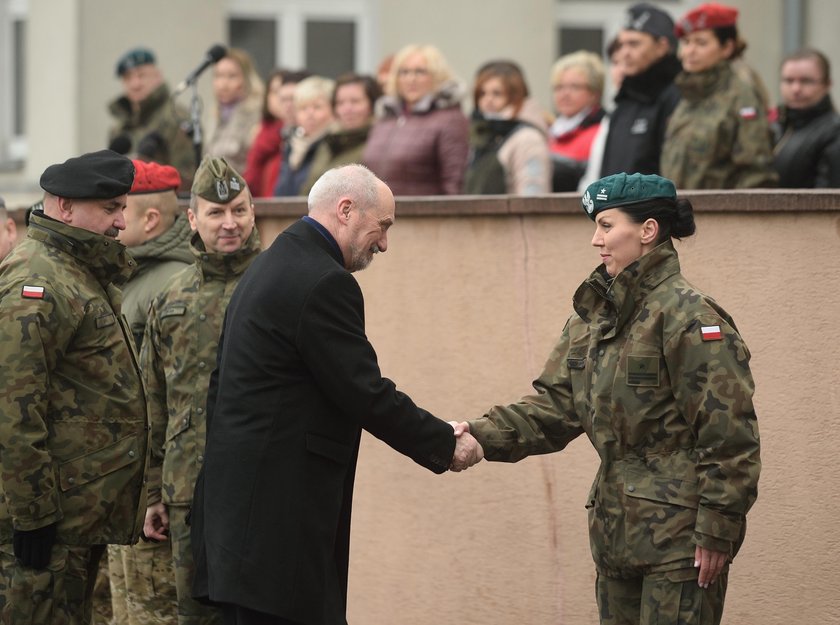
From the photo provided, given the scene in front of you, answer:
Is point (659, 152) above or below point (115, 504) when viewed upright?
above

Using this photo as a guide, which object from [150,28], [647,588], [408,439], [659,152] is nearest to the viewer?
[647,588]

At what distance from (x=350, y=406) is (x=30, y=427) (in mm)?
1158

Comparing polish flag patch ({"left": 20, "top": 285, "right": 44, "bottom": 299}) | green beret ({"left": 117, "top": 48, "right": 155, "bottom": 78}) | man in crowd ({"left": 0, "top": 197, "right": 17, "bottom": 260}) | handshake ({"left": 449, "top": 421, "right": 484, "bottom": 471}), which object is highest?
green beret ({"left": 117, "top": 48, "right": 155, "bottom": 78})

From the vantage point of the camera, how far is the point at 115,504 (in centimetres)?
610

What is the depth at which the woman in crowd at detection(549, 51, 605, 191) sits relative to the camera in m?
9.98

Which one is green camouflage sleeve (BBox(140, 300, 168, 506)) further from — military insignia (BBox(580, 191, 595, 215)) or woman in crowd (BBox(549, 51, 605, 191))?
woman in crowd (BBox(549, 51, 605, 191))

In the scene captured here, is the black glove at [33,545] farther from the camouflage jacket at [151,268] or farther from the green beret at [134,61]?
the green beret at [134,61]

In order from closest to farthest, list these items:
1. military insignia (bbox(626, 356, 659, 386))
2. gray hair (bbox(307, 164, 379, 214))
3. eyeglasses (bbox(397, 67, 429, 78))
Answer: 1. military insignia (bbox(626, 356, 659, 386))
2. gray hair (bbox(307, 164, 379, 214))
3. eyeglasses (bbox(397, 67, 429, 78))

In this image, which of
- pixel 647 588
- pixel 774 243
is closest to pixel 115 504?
pixel 647 588

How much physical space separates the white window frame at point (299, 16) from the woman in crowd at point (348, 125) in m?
5.98

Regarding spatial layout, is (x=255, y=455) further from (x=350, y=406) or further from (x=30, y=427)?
(x=30, y=427)

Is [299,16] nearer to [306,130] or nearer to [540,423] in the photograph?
[306,130]

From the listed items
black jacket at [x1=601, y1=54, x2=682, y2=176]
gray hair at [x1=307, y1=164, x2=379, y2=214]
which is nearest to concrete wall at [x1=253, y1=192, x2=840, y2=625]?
black jacket at [x1=601, y1=54, x2=682, y2=176]

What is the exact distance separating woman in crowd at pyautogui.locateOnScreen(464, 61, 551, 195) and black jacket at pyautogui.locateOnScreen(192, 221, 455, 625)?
353cm
